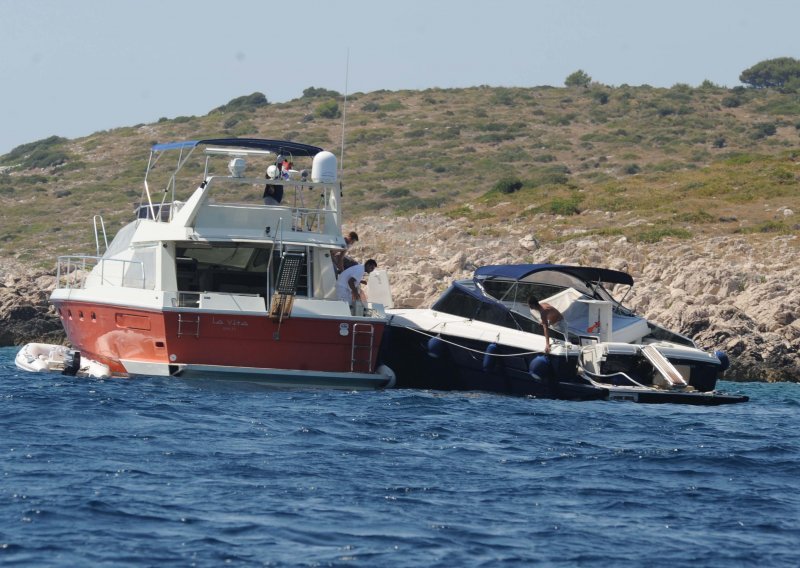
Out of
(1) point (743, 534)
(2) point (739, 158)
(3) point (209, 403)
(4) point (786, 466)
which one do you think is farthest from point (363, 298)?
(2) point (739, 158)

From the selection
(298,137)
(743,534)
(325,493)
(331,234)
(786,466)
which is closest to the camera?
(743,534)

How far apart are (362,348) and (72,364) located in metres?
5.27

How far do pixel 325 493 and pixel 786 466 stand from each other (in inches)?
211

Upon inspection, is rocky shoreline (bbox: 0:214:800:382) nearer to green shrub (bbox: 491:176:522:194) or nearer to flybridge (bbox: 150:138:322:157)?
green shrub (bbox: 491:176:522:194)

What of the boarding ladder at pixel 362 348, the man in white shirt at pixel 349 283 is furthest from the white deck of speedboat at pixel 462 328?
the boarding ladder at pixel 362 348

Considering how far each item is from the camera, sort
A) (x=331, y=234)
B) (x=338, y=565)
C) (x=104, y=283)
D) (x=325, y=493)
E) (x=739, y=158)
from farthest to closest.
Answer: (x=739, y=158), (x=104, y=283), (x=331, y=234), (x=325, y=493), (x=338, y=565)

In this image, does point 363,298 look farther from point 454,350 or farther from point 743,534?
point 743,534

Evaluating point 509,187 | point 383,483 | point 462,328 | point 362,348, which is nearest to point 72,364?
point 362,348

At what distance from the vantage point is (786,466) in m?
13.8

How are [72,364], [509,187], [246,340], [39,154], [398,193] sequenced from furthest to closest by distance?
1. [39,154]
2. [398,193]
3. [509,187]
4. [72,364]
5. [246,340]

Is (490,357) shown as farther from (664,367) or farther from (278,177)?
(278,177)

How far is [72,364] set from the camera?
857 inches

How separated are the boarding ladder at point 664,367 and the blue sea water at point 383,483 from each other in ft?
4.56

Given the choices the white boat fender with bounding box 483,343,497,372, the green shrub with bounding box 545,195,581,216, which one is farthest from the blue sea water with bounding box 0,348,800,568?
the green shrub with bounding box 545,195,581,216
